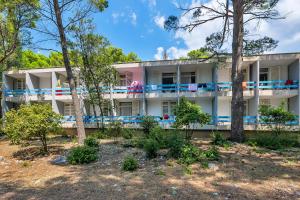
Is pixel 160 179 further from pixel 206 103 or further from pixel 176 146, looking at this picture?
pixel 206 103

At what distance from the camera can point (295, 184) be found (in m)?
5.05

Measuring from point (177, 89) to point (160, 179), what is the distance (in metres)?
10.8

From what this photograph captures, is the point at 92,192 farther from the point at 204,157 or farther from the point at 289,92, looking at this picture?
the point at 289,92

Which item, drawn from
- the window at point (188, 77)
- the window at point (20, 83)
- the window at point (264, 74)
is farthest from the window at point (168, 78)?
the window at point (20, 83)

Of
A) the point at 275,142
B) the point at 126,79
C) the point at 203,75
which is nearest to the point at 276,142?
the point at 275,142

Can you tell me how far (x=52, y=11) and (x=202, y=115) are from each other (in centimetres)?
979

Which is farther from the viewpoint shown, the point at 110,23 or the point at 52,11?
the point at 110,23

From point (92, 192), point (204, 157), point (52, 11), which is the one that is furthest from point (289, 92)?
point (52, 11)

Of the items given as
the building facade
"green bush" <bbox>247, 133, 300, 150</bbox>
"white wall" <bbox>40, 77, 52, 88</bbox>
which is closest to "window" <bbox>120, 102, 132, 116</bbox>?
the building facade

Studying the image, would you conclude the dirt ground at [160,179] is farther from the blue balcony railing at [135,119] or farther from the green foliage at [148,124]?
the blue balcony railing at [135,119]

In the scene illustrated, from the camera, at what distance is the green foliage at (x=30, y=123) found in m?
8.31

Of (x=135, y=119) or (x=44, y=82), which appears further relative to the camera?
(x=44, y=82)

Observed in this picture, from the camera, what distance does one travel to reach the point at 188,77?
59.5 ft

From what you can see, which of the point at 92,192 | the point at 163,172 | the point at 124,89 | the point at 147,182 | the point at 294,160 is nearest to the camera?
the point at 92,192
